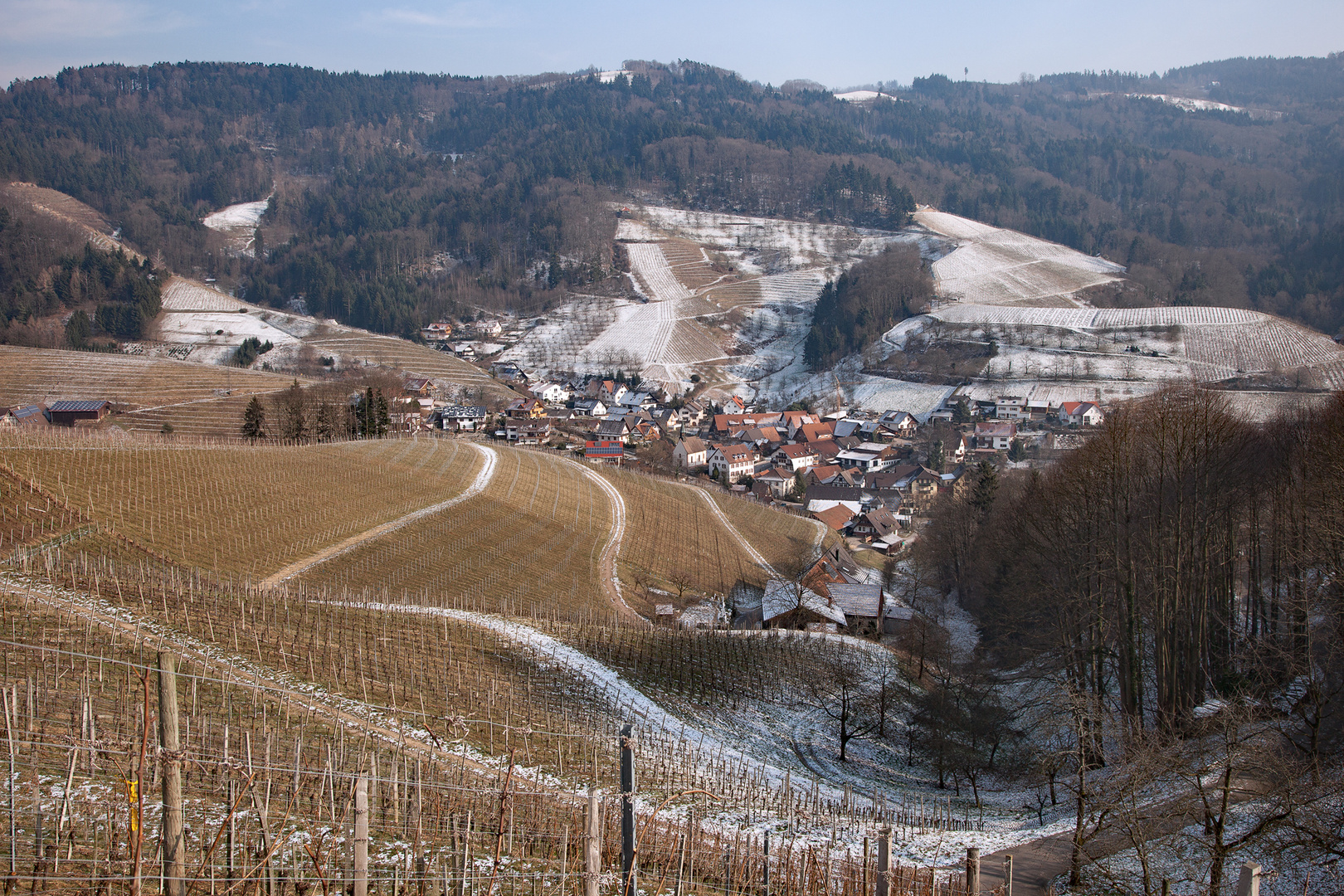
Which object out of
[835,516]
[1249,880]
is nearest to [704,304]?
[835,516]

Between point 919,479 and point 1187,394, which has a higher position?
point 1187,394

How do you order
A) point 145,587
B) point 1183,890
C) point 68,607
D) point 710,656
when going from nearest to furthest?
point 1183,890
point 68,607
point 145,587
point 710,656

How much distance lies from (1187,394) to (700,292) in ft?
423

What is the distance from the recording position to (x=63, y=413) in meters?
58.2

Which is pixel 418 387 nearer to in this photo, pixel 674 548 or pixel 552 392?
pixel 552 392

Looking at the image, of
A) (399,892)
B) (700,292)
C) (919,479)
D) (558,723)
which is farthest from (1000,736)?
(700,292)

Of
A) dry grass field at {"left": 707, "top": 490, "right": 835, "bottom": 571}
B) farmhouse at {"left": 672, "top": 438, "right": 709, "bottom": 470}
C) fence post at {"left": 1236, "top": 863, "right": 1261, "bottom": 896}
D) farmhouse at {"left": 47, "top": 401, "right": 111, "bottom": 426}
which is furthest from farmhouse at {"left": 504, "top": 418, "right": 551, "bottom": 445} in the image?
fence post at {"left": 1236, "top": 863, "right": 1261, "bottom": 896}

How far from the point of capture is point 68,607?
1511cm

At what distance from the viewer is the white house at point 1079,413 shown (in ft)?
258

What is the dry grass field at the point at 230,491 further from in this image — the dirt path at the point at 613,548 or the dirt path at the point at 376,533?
the dirt path at the point at 613,548

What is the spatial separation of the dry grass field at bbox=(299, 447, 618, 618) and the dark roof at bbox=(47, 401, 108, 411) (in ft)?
118

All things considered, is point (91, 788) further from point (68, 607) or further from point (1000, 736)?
point (1000, 736)

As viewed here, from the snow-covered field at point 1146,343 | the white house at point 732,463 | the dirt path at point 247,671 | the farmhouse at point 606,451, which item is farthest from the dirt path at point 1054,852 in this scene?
the snow-covered field at point 1146,343

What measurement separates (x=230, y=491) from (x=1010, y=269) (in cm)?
13370
